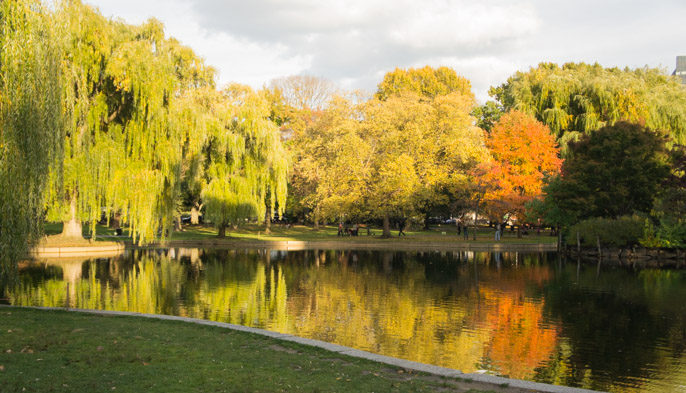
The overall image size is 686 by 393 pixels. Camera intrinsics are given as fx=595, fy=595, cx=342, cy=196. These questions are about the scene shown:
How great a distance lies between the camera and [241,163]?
4041 centimetres

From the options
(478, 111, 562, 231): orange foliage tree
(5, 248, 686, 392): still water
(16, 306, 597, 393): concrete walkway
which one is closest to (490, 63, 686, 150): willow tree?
(478, 111, 562, 231): orange foliage tree

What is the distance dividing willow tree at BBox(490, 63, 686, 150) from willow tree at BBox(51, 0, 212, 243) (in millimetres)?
35567

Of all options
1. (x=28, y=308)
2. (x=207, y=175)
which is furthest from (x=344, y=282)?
(x=207, y=175)

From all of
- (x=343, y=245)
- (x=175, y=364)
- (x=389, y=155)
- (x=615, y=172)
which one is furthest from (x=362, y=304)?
(x=389, y=155)

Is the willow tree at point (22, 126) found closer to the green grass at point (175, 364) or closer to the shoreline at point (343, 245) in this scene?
the green grass at point (175, 364)

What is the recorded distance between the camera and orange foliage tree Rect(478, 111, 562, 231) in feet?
161

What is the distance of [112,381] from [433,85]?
6791 centimetres

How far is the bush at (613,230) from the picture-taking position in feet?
124

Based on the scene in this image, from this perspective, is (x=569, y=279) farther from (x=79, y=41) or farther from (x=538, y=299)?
(x=79, y=41)

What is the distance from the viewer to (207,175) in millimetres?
40281

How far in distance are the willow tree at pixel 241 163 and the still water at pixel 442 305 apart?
8247 mm

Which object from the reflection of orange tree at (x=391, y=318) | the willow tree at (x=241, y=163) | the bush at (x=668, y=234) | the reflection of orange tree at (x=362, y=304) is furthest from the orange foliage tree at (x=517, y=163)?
the reflection of orange tree at (x=391, y=318)

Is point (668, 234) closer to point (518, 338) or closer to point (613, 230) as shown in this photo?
point (613, 230)

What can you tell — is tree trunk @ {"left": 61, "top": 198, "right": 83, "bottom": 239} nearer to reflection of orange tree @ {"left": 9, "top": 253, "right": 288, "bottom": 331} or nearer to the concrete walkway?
reflection of orange tree @ {"left": 9, "top": 253, "right": 288, "bottom": 331}
